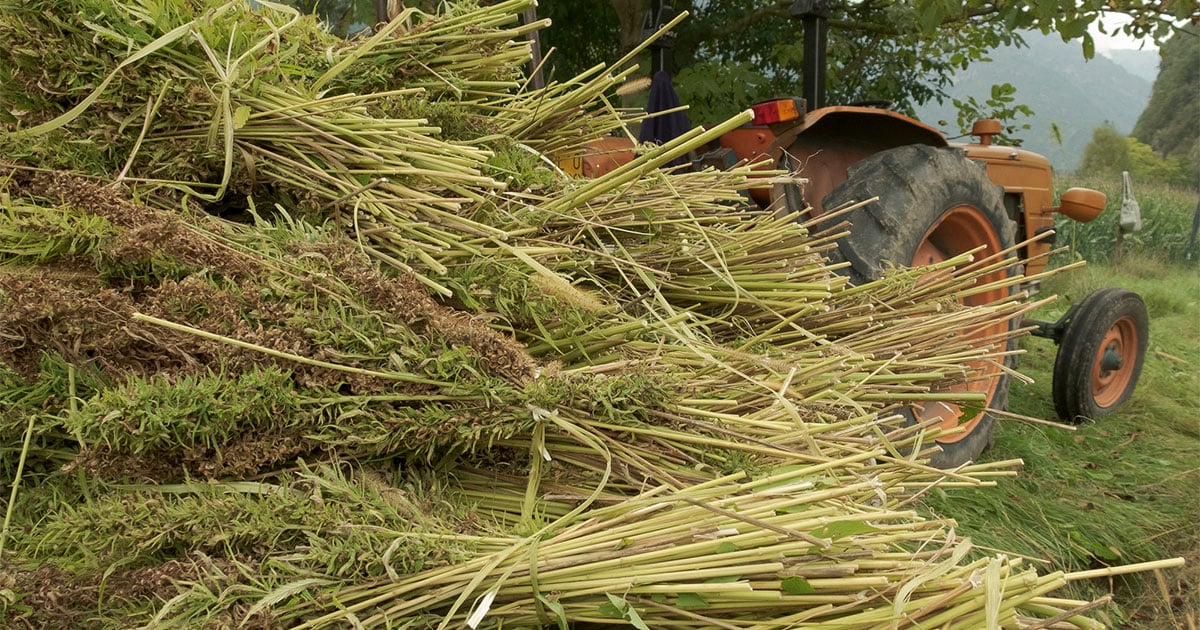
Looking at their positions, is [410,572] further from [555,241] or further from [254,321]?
[555,241]

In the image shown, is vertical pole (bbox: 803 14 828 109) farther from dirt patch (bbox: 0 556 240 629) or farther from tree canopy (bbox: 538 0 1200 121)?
dirt patch (bbox: 0 556 240 629)

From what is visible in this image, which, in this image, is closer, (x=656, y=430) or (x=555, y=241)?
(x=656, y=430)

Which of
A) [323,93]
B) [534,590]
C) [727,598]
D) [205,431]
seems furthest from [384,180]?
[727,598]

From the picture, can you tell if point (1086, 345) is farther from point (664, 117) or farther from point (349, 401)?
point (349, 401)

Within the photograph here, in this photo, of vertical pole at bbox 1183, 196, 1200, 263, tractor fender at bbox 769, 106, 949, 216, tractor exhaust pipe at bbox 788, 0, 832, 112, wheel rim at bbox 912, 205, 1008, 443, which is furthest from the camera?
vertical pole at bbox 1183, 196, 1200, 263

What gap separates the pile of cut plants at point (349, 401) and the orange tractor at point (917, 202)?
Answer: 1.05 metres

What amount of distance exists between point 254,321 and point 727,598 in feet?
2.49

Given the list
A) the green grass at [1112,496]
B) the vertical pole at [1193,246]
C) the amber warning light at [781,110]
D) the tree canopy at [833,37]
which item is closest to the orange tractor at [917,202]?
the amber warning light at [781,110]

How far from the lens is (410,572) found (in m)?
1.05

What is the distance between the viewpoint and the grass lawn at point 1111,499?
2.61m

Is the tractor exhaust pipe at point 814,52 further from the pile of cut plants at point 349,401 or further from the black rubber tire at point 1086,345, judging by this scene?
the pile of cut plants at point 349,401

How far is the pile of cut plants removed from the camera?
40.1 inches

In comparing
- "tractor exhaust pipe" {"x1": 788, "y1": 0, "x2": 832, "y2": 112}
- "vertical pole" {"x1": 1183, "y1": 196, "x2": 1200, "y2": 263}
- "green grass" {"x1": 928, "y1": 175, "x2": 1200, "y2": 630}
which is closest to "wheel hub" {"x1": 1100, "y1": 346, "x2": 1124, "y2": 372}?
"green grass" {"x1": 928, "y1": 175, "x2": 1200, "y2": 630}

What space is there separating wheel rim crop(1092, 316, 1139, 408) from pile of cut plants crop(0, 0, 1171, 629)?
3129mm
